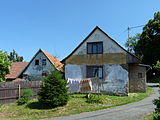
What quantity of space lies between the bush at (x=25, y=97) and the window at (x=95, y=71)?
23.4ft

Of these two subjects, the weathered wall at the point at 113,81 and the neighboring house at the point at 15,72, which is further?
the neighboring house at the point at 15,72

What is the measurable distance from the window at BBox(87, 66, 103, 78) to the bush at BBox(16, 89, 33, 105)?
714 cm

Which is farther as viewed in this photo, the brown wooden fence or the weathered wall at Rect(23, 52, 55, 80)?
the weathered wall at Rect(23, 52, 55, 80)

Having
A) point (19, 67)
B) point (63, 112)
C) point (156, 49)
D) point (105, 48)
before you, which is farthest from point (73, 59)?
point (156, 49)

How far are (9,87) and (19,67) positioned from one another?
18.2m

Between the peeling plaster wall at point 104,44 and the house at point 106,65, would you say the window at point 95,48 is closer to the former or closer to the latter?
the house at point 106,65

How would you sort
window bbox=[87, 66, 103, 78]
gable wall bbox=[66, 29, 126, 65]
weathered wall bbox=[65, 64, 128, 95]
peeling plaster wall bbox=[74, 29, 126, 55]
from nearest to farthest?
weathered wall bbox=[65, 64, 128, 95] < gable wall bbox=[66, 29, 126, 65] < peeling plaster wall bbox=[74, 29, 126, 55] < window bbox=[87, 66, 103, 78]

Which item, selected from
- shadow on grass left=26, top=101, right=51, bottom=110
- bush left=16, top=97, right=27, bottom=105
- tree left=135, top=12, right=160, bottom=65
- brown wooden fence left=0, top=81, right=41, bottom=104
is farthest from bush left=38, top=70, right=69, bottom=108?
tree left=135, top=12, right=160, bottom=65

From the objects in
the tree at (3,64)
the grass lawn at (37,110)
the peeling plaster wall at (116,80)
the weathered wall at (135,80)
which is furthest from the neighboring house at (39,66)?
the grass lawn at (37,110)

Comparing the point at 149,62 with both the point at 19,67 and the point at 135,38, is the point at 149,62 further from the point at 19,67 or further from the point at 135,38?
the point at 19,67

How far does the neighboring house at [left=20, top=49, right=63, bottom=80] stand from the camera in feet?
87.0

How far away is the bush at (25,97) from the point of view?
48.1ft

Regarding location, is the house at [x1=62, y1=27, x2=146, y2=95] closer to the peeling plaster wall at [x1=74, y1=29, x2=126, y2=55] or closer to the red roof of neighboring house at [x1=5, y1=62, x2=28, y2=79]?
the peeling plaster wall at [x1=74, y1=29, x2=126, y2=55]

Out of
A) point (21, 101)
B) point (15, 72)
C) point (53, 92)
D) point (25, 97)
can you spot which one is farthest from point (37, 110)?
point (15, 72)
